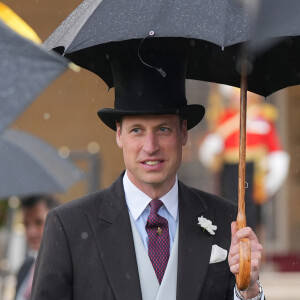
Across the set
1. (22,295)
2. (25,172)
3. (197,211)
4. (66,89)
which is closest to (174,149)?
(197,211)

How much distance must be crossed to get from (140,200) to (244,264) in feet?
1.79

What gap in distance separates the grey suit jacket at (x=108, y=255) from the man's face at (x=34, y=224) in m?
2.79

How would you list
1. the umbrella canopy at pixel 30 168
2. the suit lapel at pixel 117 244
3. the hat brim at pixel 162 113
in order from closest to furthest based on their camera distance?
the suit lapel at pixel 117 244 < the hat brim at pixel 162 113 < the umbrella canopy at pixel 30 168

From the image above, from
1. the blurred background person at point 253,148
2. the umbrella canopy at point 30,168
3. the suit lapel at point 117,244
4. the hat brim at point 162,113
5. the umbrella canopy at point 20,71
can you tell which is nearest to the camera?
the umbrella canopy at point 20,71

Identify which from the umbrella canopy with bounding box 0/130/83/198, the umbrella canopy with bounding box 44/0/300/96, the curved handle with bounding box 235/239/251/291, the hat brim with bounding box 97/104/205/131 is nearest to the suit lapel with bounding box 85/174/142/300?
the hat brim with bounding box 97/104/205/131

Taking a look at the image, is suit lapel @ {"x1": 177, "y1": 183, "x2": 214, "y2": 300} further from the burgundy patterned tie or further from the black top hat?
the black top hat

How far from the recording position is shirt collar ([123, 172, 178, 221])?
15.0 feet

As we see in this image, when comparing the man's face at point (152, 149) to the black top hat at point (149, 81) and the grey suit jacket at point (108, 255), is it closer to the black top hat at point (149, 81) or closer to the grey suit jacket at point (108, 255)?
the black top hat at point (149, 81)

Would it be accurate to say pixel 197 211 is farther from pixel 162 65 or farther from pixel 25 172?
pixel 25 172

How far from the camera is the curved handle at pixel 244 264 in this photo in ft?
13.8

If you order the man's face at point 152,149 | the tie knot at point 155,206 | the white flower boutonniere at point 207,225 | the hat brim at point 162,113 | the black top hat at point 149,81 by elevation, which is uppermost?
the black top hat at point 149,81

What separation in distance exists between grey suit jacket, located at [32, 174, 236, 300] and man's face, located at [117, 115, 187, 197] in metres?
Answer: 0.16

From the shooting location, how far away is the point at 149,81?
460 cm

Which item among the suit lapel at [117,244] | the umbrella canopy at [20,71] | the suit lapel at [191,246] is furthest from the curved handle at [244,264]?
the umbrella canopy at [20,71]
